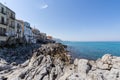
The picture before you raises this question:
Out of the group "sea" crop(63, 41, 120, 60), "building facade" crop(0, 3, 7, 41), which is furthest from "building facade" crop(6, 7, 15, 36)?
"sea" crop(63, 41, 120, 60)

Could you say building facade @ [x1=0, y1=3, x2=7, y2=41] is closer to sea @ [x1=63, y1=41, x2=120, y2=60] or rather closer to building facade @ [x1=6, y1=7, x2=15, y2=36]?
building facade @ [x1=6, y1=7, x2=15, y2=36]

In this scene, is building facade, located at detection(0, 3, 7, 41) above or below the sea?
above

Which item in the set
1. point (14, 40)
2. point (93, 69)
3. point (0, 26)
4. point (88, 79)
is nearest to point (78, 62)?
point (93, 69)

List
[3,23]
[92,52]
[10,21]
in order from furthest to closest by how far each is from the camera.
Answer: [92,52]
[10,21]
[3,23]

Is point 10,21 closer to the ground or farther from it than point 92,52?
farther from it

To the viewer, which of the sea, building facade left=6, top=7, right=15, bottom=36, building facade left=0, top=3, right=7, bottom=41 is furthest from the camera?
the sea

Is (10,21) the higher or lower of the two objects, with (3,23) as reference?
higher

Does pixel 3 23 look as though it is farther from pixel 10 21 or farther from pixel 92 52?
pixel 92 52

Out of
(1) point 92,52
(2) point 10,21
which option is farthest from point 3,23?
(1) point 92,52

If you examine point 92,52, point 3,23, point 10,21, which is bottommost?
point 92,52

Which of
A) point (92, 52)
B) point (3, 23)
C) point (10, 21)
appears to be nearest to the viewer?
point (3, 23)

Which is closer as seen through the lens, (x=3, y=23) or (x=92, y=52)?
(x=3, y=23)

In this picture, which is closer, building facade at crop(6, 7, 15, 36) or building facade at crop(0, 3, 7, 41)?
building facade at crop(0, 3, 7, 41)

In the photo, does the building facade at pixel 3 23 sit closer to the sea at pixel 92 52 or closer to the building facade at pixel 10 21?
the building facade at pixel 10 21
